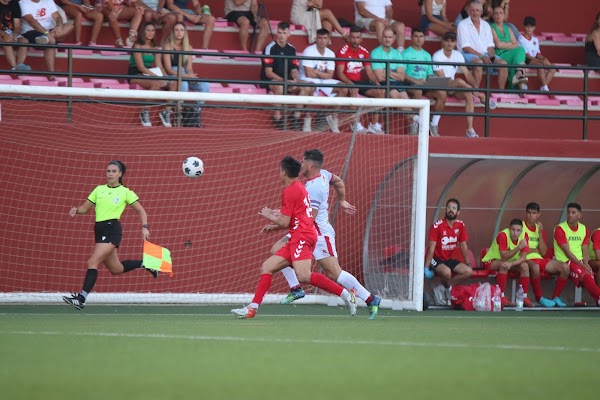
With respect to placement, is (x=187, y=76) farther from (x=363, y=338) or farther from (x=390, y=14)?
(x=363, y=338)

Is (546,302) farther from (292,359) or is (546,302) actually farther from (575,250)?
(292,359)

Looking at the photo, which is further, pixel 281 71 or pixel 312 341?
pixel 281 71

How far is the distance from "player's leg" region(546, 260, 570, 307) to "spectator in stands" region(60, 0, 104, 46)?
7681mm

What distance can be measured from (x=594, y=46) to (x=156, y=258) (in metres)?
10.0

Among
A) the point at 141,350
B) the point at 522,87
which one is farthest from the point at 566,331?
the point at 522,87

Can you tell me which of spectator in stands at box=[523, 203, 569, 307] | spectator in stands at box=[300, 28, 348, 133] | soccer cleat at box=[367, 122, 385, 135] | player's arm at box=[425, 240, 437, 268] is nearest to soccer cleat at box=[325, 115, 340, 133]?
soccer cleat at box=[367, 122, 385, 135]

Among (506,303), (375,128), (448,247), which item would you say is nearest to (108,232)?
(448,247)

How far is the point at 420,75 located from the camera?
54.7 feet

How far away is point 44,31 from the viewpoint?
15430 mm

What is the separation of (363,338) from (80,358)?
2.60 meters

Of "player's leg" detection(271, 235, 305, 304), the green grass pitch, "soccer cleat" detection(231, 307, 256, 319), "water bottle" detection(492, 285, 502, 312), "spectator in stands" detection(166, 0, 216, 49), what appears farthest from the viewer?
"spectator in stands" detection(166, 0, 216, 49)

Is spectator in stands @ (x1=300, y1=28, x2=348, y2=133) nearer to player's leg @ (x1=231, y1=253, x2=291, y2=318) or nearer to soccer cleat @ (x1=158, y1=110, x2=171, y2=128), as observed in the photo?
soccer cleat @ (x1=158, y1=110, x2=171, y2=128)

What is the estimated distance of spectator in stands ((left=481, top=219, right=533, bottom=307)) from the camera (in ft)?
47.9

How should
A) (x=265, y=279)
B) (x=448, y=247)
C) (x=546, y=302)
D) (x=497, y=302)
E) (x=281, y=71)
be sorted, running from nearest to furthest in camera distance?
(x=265, y=279) → (x=497, y=302) → (x=448, y=247) → (x=546, y=302) → (x=281, y=71)
